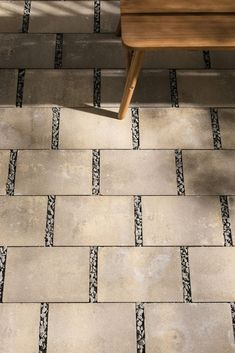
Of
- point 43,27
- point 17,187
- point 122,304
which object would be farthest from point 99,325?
point 43,27

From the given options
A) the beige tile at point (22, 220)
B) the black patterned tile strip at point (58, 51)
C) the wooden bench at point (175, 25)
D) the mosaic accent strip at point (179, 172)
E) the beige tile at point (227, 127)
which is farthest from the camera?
the black patterned tile strip at point (58, 51)

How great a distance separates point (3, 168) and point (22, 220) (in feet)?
1.04

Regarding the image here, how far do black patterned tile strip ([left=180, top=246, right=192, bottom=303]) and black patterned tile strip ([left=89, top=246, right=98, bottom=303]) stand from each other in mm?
440

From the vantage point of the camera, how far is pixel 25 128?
95.6 inches

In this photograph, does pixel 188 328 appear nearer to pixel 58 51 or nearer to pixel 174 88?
pixel 174 88

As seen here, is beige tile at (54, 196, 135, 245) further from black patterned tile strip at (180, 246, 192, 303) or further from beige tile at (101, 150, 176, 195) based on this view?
black patterned tile strip at (180, 246, 192, 303)

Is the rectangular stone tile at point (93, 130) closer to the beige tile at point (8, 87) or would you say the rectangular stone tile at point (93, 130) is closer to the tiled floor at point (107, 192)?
the tiled floor at point (107, 192)

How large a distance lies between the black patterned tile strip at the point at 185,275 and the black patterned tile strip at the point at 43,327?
69cm

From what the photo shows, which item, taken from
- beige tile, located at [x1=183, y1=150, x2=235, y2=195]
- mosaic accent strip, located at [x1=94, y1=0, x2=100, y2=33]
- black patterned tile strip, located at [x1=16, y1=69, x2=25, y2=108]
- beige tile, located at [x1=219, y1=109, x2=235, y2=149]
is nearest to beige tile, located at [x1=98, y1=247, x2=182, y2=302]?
beige tile, located at [x1=183, y1=150, x2=235, y2=195]

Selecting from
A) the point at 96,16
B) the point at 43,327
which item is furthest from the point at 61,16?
the point at 43,327

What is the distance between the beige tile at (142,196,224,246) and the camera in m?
2.23

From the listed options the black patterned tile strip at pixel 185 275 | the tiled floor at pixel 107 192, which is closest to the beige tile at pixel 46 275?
the tiled floor at pixel 107 192

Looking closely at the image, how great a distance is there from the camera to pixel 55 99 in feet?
8.20

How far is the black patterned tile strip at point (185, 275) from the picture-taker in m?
2.14
